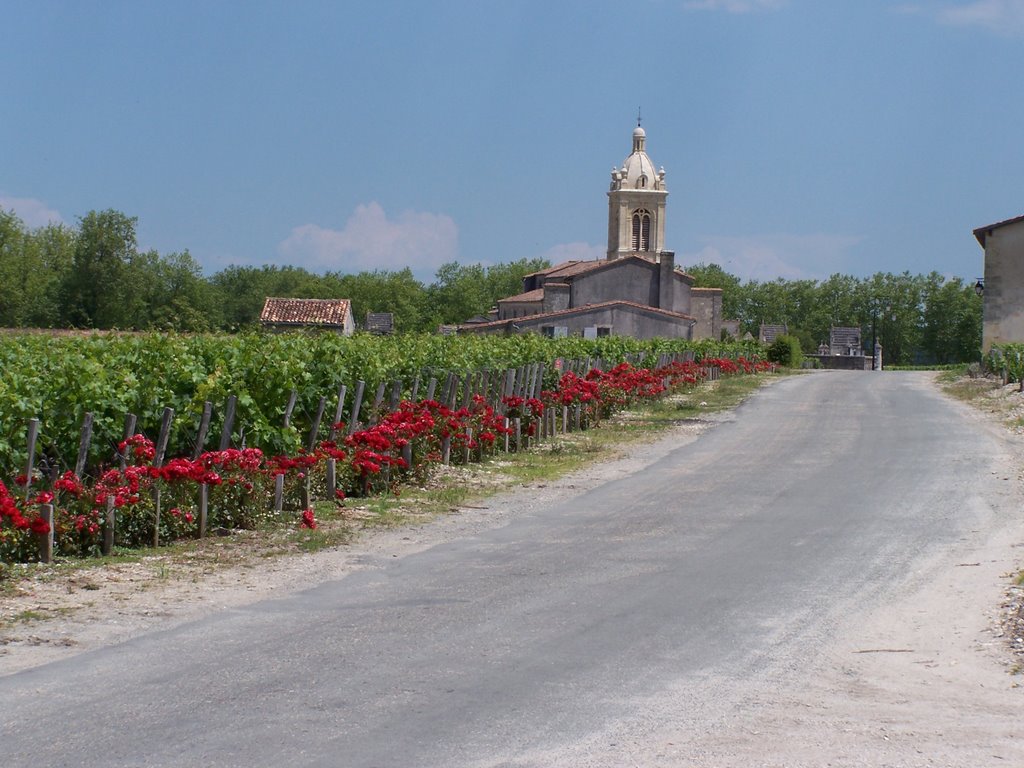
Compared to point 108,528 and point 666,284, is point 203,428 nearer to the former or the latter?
point 108,528

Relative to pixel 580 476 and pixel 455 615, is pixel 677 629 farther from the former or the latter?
pixel 580 476

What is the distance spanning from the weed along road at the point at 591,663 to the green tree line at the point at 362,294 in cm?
→ 1045

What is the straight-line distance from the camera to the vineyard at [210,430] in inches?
437

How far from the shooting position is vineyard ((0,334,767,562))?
1110 centimetres

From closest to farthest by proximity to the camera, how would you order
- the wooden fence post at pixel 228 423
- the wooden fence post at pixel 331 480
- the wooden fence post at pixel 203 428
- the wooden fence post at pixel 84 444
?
the wooden fence post at pixel 84 444, the wooden fence post at pixel 203 428, the wooden fence post at pixel 228 423, the wooden fence post at pixel 331 480

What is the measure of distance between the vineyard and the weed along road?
1936mm

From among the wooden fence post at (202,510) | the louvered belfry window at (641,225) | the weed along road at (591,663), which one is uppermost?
the louvered belfry window at (641,225)

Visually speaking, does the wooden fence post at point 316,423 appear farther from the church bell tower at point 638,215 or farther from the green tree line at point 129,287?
the church bell tower at point 638,215

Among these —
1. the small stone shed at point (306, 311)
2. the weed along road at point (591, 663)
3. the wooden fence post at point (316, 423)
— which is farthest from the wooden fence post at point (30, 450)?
the small stone shed at point (306, 311)

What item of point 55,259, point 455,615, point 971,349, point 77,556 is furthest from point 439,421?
point 971,349

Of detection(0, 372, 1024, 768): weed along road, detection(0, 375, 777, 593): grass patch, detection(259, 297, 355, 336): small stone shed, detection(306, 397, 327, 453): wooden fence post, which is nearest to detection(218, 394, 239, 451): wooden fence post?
detection(0, 375, 777, 593): grass patch

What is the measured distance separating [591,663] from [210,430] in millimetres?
7878

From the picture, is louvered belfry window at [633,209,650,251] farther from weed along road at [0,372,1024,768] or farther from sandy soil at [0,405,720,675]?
sandy soil at [0,405,720,675]

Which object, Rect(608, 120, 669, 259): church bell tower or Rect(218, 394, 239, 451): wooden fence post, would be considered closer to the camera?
Rect(218, 394, 239, 451): wooden fence post
